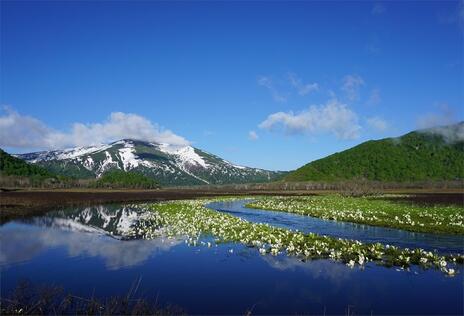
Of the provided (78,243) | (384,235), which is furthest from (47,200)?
(384,235)

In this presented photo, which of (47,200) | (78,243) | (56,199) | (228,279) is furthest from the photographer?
(56,199)

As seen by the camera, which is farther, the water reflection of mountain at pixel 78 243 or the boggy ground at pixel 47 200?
the boggy ground at pixel 47 200

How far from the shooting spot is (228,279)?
66.2ft

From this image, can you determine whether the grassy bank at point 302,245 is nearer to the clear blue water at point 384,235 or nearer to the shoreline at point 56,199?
the clear blue water at point 384,235

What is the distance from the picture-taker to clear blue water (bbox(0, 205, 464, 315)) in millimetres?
16298

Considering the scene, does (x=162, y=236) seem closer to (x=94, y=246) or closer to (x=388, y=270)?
(x=94, y=246)

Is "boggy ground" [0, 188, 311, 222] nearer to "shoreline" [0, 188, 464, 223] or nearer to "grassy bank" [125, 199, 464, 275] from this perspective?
"shoreline" [0, 188, 464, 223]

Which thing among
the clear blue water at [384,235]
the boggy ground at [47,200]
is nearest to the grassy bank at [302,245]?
the clear blue water at [384,235]

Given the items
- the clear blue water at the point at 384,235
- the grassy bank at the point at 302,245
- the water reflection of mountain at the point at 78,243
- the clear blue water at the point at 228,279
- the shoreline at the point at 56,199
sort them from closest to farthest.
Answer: the clear blue water at the point at 228,279 → the grassy bank at the point at 302,245 → the water reflection of mountain at the point at 78,243 → the clear blue water at the point at 384,235 → the shoreline at the point at 56,199

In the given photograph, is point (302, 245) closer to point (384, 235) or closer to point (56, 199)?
point (384, 235)

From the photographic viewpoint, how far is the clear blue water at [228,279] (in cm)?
1630

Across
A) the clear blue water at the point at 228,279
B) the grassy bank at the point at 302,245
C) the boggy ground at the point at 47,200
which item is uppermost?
the boggy ground at the point at 47,200

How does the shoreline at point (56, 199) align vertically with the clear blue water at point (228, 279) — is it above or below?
above

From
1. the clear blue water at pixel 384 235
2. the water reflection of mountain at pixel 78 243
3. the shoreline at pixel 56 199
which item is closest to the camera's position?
the water reflection of mountain at pixel 78 243
